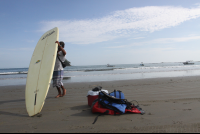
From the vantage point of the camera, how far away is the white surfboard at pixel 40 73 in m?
2.73

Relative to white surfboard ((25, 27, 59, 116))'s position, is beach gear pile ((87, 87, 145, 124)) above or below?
below

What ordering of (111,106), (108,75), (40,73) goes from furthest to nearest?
(108,75) < (40,73) < (111,106)

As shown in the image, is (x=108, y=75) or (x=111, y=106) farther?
(x=108, y=75)

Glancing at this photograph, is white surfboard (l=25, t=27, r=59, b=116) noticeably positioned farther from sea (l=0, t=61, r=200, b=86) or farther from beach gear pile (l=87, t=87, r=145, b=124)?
sea (l=0, t=61, r=200, b=86)

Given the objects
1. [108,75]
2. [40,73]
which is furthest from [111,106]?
[108,75]

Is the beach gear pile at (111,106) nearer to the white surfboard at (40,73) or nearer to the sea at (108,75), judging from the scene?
the white surfboard at (40,73)

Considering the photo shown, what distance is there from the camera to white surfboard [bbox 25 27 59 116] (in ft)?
8.95

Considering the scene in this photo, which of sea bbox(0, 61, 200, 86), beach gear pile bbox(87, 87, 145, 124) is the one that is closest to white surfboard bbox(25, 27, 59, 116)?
beach gear pile bbox(87, 87, 145, 124)

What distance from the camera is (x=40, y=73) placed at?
3.10m

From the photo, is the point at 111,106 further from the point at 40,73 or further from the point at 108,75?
the point at 108,75

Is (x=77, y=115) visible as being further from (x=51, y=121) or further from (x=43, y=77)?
(x=43, y=77)

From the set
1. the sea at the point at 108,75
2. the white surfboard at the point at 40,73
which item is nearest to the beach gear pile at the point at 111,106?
the white surfboard at the point at 40,73

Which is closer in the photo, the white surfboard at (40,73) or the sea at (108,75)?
the white surfboard at (40,73)

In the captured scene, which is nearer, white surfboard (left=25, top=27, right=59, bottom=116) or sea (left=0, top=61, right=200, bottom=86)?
white surfboard (left=25, top=27, right=59, bottom=116)
